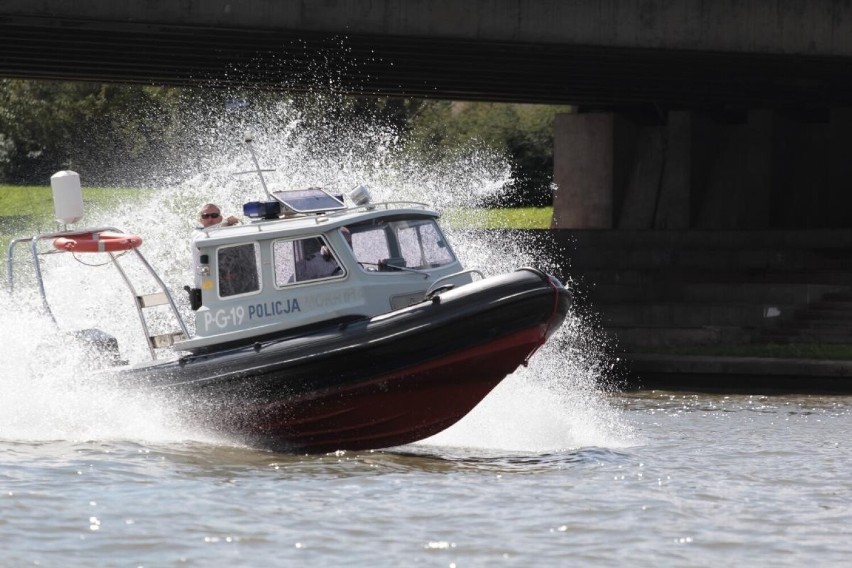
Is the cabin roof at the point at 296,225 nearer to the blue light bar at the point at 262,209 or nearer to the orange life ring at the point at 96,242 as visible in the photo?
the blue light bar at the point at 262,209

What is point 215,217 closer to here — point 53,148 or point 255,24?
point 255,24

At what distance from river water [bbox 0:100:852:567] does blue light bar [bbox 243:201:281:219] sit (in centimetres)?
190

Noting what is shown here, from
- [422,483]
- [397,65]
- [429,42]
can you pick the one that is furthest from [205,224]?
[397,65]

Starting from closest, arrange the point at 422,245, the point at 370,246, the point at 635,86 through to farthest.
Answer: the point at 370,246 < the point at 422,245 < the point at 635,86

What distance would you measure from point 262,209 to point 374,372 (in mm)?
1987

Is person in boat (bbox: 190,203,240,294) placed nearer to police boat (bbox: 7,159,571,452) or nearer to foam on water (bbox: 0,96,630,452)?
police boat (bbox: 7,159,571,452)

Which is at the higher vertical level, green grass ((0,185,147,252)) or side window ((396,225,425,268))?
green grass ((0,185,147,252))

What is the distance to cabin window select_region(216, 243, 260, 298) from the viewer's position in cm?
1377

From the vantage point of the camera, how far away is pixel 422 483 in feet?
38.8

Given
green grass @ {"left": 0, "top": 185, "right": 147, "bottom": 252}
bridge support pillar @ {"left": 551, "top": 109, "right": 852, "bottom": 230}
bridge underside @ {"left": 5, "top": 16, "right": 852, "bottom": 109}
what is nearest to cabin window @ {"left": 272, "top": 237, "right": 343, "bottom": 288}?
bridge underside @ {"left": 5, "top": 16, "right": 852, "bottom": 109}

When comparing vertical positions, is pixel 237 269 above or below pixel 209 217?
below

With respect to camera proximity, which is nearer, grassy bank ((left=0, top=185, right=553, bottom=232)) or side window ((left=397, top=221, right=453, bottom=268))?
side window ((left=397, top=221, right=453, bottom=268))

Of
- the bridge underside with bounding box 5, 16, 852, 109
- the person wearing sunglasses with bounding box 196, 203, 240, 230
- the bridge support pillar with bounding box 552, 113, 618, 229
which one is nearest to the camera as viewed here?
the person wearing sunglasses with bounding box 196, 203, 240, 230

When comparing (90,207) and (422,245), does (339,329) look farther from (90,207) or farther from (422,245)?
(90,207)
